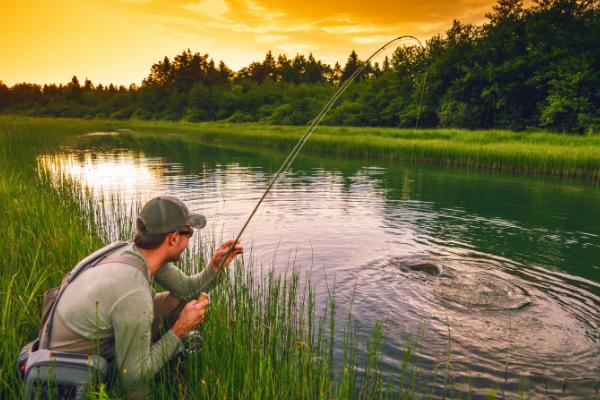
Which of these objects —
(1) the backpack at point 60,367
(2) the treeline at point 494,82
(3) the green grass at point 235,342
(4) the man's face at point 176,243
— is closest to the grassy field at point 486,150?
(2) the treeline at point 494,82

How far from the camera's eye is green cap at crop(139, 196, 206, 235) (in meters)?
2.88

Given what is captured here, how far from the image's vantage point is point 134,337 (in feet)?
8.54

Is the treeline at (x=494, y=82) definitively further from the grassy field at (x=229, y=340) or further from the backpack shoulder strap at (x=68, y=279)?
the backpack shoulder strap at (x=68, y=279)

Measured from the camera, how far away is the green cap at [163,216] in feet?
9.45

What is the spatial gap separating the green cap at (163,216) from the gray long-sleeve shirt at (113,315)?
0.80ft

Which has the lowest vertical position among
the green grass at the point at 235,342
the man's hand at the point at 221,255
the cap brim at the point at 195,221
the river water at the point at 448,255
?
the river water at the point at 448,255

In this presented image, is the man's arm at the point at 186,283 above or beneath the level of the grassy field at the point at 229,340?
above

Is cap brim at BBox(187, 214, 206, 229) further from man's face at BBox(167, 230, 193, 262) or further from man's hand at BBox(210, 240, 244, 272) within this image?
man's hand at BBox(210, 240, 244, 272)

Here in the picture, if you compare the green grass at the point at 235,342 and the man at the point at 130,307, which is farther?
the green grass at the point at 235,342

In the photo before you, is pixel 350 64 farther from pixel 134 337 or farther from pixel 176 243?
pixel 134 337

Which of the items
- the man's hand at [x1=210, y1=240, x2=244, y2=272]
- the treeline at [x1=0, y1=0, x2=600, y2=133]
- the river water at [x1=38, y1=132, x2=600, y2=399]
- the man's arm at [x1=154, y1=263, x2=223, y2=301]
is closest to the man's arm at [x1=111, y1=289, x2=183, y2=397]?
the man's arm at [x1=154, y1=263, x2=223, y2=301]

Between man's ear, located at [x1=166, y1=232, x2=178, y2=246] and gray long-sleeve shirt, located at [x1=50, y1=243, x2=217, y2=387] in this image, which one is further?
man's ear, located at [x1=166, y1=232, x2=178, y2=246]

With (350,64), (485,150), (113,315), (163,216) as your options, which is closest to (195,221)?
(163,216)

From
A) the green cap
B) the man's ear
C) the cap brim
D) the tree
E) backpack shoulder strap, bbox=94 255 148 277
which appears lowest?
backpack shoulder strap, bbox=94 255 148 277
